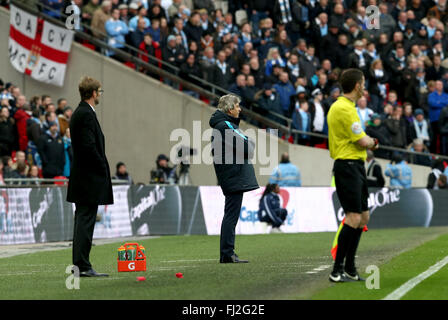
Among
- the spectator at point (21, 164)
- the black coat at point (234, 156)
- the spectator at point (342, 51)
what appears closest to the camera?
the black coat at point (234, 156)

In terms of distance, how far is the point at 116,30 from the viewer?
27.5 metres

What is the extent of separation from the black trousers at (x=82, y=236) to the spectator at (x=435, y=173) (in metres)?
16.5

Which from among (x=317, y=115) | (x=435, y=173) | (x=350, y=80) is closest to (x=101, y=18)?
(x=317, y=115)

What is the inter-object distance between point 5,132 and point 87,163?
11061 millimetres

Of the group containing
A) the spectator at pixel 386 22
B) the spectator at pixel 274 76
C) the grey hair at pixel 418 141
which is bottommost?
the grey hair at pixel 418 141

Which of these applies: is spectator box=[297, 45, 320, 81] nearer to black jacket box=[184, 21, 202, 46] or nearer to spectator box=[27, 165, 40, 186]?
black jacket box=[184, 21, 202, 46]

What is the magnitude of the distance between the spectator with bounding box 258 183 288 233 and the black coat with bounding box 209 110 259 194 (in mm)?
9832

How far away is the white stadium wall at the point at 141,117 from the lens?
28.3 metres

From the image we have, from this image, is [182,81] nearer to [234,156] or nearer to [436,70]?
[436,70]

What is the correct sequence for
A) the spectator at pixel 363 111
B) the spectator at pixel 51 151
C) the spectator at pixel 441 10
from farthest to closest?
the spectator at pixel 441 10, the spectator at pixel 363 111, the spectator at pixel 51 151

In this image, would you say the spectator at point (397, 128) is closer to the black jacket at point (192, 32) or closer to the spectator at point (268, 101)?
the spectator at point (268, 101)

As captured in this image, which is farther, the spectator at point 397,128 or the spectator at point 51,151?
the spectator at point 397,128

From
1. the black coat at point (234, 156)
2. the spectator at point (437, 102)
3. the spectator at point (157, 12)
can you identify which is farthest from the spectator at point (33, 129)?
the spectator at point (437, 102)

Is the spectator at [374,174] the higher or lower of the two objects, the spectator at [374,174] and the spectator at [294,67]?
the lower
